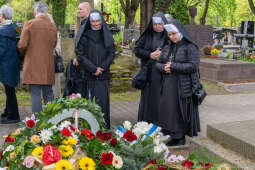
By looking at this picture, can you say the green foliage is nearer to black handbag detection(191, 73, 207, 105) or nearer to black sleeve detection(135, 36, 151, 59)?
black sleeve detection(135, 36, 151, 59)

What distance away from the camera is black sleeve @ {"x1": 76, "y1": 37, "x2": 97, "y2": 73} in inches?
212

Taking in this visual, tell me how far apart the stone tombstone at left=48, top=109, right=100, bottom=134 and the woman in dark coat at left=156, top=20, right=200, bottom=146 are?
1483mm

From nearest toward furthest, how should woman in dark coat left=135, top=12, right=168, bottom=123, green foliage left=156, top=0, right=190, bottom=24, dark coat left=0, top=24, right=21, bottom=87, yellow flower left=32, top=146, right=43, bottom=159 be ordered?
yellow flower left=32, top=146, right=43, bottom=159
woman in dark coat left=135, top=12, right=168, bottom=123
dark coat left=0, top=24, right=21, bottom=87
green foliage left=156, top=0, right=190, bottom=24

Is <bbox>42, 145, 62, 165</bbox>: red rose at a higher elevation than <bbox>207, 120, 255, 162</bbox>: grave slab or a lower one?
higher

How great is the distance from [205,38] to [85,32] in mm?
10825

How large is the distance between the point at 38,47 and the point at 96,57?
873 millimetres

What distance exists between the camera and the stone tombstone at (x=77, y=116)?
3479 mm

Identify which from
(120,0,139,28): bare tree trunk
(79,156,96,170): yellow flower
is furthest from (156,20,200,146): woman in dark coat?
(120,0,139,28): bare tree trunk

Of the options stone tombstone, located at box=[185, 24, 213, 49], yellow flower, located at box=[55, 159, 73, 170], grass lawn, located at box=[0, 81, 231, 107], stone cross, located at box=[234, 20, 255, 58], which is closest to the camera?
yellow flower, located at box=[55, 159, 73, 170]

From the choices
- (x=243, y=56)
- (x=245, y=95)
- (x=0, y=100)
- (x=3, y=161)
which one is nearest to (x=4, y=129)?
(x=0, y=100)

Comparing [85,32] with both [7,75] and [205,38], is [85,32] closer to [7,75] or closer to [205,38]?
[7,75]

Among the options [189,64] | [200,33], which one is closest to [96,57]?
[189,64]

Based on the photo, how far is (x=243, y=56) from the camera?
14430mm

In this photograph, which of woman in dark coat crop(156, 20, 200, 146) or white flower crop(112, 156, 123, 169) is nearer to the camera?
white flower crop(112, 156, 123, 169)
